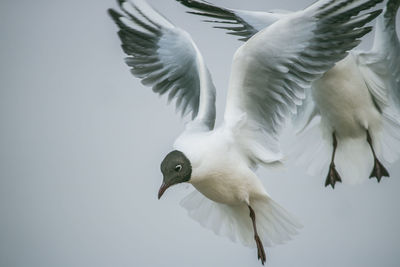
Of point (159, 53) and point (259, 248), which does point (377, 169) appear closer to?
point (259, 248)

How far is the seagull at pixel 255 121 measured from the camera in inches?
179

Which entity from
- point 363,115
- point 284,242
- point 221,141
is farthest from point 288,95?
point 363,115

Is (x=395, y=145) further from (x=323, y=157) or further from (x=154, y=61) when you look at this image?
(x=154, y=61)

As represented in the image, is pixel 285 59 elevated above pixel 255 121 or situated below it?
above

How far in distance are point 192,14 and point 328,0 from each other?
0.76m

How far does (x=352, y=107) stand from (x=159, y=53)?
1.28 m

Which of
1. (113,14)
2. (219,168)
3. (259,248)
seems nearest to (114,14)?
(113,14)

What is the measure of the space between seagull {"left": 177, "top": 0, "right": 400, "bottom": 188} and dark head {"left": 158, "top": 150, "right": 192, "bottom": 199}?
1.10 m

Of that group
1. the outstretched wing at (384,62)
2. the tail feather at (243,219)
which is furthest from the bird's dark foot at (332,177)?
the tail feather at (243,219)

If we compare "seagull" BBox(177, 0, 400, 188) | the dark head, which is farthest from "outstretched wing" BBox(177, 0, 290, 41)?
the dark head

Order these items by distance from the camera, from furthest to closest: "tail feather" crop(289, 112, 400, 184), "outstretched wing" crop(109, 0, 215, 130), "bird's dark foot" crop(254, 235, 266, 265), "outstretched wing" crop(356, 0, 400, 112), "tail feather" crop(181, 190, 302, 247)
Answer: "tail feather" crop(289, 112, 400, 184), "outstretched wing" crop(356, 0, 400, 112), "outstretched wing" crop(109, 0, 215, 130), "tail feather" crop(181, 190, 302, 247), "bird's dark foot" crop(254, 235, 266, 265)

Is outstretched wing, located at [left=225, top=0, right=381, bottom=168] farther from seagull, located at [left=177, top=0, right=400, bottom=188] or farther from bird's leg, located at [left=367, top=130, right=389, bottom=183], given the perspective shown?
bird's leg, located at [left=367, top=130, right=389, bottom=183]

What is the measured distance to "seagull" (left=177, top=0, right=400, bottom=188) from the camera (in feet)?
18.2

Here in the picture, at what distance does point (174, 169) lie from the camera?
440cm
